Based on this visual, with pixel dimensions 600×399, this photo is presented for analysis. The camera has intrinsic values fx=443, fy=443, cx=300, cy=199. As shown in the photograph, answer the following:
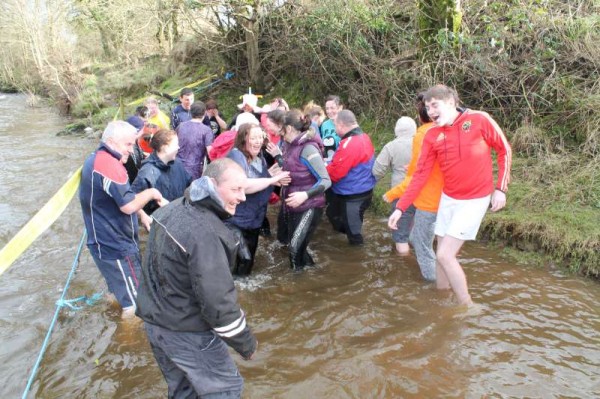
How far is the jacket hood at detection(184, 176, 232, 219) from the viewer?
7.86 ft

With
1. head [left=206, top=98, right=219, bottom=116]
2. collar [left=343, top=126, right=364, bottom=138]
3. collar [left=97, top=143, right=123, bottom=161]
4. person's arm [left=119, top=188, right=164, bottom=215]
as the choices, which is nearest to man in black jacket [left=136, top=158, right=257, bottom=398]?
person's arm [left=119, top=188, right=164, bottom=215]

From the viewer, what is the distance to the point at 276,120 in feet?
16.7

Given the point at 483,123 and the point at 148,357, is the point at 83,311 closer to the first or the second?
the point at 148,357

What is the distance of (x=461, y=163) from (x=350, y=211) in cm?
192

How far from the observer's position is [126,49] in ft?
72.8

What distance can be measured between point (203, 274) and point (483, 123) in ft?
9.29

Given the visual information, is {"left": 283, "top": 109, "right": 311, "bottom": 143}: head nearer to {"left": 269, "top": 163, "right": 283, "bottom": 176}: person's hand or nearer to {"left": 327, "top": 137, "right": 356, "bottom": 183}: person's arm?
{"left": 269, "top": 163, "right": 283, "bottom": 176}: person's hand

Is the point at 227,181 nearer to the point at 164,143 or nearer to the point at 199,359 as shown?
the point at 199,359

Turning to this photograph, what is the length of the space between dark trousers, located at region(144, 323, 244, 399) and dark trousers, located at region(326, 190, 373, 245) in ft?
10.6

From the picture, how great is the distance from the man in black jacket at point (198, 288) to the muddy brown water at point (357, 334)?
1.16m

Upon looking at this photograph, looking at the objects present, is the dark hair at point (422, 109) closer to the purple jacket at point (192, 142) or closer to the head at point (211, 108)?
the purple jacket at point (192, 142)

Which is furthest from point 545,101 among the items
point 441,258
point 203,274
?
point 203,274

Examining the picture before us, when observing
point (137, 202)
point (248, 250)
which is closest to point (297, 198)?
point (248, 250)

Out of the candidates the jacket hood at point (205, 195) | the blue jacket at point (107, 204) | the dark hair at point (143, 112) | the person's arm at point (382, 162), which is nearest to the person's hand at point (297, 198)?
the person's arm at point (382, 162)
